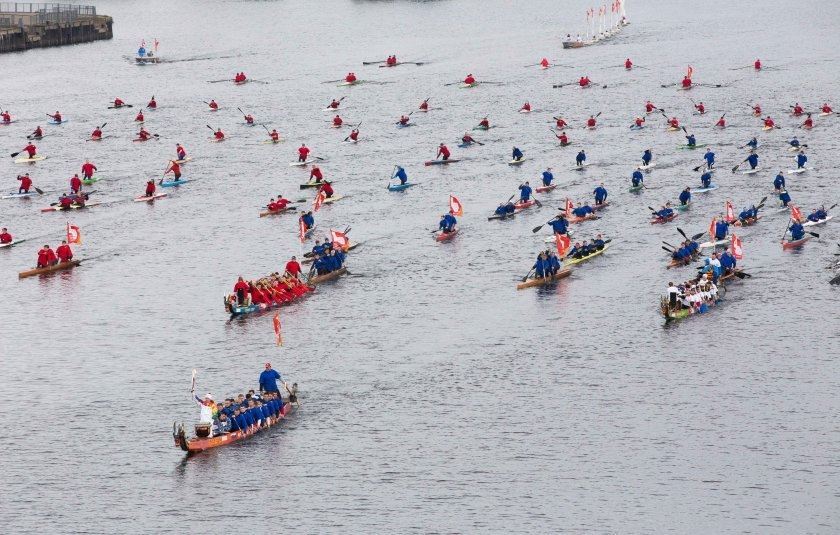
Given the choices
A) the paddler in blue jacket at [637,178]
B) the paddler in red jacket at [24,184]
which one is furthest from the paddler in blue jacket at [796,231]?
the paddler in red jacket at [24,184]

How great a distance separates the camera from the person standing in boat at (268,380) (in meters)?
68.2

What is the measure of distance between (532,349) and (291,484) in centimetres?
2071

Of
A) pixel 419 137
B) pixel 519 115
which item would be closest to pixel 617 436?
pixel 419 137

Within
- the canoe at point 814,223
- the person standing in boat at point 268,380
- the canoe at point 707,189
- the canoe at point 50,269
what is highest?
the canoe at point 707,189

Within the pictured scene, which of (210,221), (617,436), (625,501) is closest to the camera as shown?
(625,501)

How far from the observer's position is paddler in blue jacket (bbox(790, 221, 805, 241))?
94688mm

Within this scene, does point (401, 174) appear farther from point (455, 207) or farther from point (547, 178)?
point (455, 207)

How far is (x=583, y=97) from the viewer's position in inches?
6388

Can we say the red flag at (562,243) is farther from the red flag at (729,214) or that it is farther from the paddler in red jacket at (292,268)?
the paddler in red jacket at (292,268)

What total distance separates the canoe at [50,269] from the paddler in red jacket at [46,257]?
0.33 metres

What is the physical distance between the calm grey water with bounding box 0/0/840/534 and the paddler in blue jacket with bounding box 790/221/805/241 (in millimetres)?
1561

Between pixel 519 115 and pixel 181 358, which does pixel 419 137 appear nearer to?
pixel 519 115

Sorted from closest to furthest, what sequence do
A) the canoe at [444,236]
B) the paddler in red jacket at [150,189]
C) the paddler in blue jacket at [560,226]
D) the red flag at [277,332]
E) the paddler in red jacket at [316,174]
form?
the red flag at [277,332] → the paddler in blue jacket at [560,226] → the canoe at [444,236] → the paddler in red jacket at [150,189] → the paddler in red jacket at [316,174]

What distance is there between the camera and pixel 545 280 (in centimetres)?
8919
